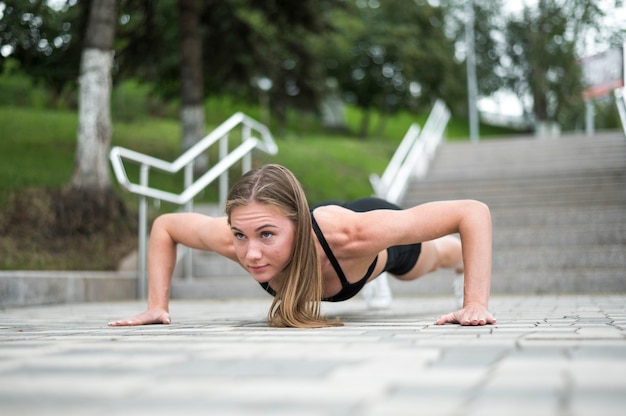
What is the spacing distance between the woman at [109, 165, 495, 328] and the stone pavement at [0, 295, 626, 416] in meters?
0.38

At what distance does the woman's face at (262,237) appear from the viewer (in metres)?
3.43

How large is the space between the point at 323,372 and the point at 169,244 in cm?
246

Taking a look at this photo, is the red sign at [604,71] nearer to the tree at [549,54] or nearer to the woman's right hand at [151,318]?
the tree at [549,54]

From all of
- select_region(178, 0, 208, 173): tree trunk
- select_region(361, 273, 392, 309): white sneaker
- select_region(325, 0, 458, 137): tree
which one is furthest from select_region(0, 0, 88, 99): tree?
select_region(325, 0, 458, 137): tree

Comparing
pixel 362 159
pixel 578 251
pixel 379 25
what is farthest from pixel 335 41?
pixel 578 251

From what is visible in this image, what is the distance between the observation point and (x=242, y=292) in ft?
25.7

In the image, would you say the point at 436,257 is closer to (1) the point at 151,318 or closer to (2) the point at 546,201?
(1) the point at 151,318

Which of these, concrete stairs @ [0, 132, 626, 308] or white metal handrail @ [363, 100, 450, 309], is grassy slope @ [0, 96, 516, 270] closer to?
concrete stairs @ [0, 132, 626, 308]

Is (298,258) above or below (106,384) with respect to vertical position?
above

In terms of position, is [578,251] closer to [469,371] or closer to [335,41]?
[469,371]

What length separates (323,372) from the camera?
1.99 m

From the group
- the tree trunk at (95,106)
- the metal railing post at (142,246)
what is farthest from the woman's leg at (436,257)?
the tree trunk at (95,106)

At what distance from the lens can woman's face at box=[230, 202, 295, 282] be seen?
343 centimetres

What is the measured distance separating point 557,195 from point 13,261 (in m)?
7.15
